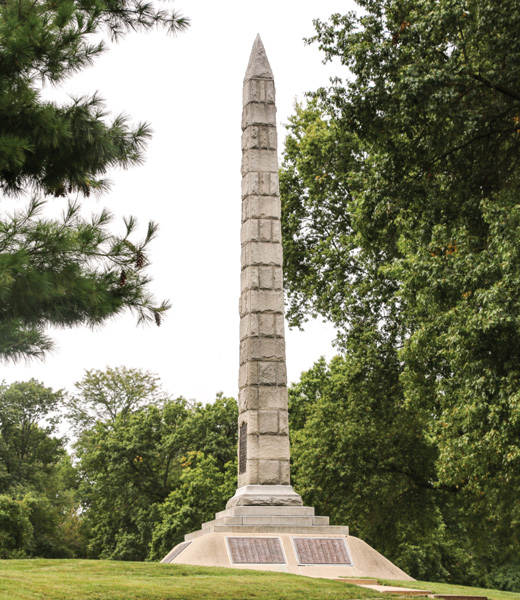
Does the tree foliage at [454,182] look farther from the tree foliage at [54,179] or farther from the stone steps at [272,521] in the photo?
the tree foliage at [54,179]

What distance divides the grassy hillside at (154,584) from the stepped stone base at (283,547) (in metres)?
1.03

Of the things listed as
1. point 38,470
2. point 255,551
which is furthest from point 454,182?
point 38,470

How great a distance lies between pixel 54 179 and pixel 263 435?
27.4ft

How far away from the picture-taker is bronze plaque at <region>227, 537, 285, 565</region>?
11.9 meters

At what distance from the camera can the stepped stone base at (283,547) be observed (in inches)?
467

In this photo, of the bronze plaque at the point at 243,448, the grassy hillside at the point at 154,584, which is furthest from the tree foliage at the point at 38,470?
the grassy hillside at the point at 154,584

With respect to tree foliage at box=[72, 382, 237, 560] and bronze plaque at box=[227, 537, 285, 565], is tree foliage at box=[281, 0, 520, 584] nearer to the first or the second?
bronze plaque at box=[227, 537, 285, 565]

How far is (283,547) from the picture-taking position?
39.9ft

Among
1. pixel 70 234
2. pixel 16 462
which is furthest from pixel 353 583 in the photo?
pixel 16 462

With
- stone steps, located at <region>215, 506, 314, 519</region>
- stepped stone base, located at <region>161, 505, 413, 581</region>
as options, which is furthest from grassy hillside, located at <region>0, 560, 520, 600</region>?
stone steps, located at <region>215, 506, 314, 519</region>

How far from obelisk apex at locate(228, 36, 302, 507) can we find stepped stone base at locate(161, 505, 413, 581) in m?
0.49

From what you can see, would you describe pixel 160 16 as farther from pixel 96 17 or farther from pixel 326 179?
pixel 326 179

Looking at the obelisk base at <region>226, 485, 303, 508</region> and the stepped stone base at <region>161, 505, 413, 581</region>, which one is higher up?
the obelisk base at <region>226, 485, 303, 508</region>

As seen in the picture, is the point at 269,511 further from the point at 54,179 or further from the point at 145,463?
the point at 145,463
